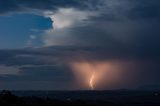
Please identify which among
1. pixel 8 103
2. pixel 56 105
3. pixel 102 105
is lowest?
pixel 8 103

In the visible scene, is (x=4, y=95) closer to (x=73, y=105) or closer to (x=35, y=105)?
Result: (x=35, y=105)

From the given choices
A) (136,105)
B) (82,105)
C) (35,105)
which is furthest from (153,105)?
A: (35,105)

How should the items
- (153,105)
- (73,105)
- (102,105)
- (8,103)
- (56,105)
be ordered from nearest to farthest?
(8,103), (56,105), (73,105), (102,105), (153,105)

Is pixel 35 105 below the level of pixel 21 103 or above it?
above

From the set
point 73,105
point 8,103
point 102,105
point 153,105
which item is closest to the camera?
point 8,103

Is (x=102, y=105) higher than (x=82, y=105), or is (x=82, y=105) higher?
(x=102, y=105)

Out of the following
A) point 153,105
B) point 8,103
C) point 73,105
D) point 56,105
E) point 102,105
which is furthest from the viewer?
point 153,105

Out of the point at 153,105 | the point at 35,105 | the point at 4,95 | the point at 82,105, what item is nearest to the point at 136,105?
the point at 153,105

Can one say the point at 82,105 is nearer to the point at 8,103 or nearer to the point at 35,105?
the point at 35,105

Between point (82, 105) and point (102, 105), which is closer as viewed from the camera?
point (82, 105)
